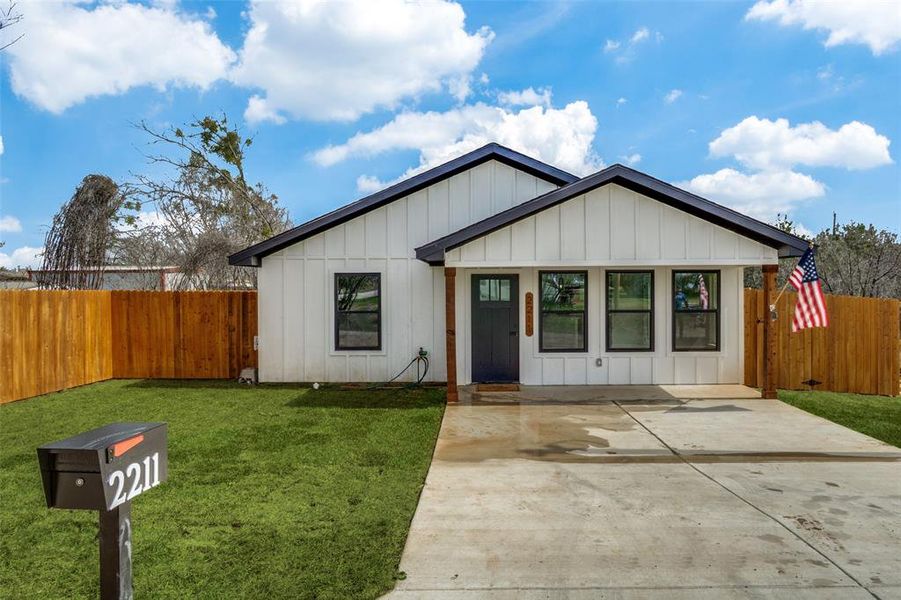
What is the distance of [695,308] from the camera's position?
10656mm

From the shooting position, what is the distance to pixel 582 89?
45.3ft

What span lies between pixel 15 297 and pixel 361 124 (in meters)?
11.1

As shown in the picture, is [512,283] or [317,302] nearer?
[512,283]

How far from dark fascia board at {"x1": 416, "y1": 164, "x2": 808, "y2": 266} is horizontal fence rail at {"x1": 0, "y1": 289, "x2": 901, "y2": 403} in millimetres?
1256

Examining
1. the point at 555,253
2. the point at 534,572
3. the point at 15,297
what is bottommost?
the point at 534,572

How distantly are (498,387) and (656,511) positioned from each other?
5.92 m

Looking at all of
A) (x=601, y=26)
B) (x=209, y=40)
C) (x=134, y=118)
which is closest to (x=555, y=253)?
(x=601, y=26)

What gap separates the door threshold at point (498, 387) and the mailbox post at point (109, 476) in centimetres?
831

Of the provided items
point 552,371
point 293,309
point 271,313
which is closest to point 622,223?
point 552,371

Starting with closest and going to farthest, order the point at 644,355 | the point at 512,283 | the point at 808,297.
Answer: the point at 808,297 → the point at 644,355 → the point at 512,283

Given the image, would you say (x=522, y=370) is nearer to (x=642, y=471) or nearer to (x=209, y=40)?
(x=642, y=471)

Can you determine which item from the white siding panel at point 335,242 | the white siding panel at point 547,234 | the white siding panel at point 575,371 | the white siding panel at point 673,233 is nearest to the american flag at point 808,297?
the white siding panel at point 673,233

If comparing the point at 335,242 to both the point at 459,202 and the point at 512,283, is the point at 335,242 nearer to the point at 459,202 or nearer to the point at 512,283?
the point at 459,202

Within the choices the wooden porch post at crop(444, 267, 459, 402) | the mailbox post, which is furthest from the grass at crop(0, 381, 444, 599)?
the mailbox post
